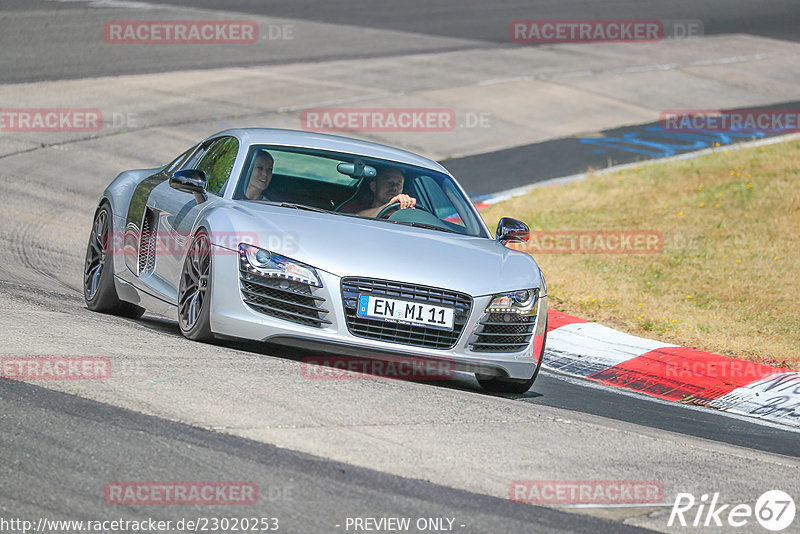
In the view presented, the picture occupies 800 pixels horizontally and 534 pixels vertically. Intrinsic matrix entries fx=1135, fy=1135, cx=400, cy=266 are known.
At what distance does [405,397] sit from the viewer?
6.00 meters

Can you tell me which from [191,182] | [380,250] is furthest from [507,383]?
[191,182]

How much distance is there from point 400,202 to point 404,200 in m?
0.04

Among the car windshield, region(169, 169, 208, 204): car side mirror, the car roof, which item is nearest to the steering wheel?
the car windshield

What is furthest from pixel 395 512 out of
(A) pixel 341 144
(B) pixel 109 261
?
(B) pixel 109 261

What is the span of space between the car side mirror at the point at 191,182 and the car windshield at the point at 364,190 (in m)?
0.23

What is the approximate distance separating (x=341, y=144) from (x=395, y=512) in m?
3.99

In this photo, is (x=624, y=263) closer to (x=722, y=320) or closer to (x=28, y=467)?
(x=722, y=320)

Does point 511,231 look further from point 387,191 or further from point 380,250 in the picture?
point 380,250

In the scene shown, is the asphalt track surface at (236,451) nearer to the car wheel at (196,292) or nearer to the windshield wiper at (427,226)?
the car wheel at (196,292)

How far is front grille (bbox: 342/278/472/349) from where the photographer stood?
6328 mm

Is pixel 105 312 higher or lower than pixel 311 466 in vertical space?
lower

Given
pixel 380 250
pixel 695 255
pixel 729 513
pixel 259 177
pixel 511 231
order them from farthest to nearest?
pixel 695 255 → pixel 511 231 → pixel 259 177 → pixel 380 250 → pixel 729 513

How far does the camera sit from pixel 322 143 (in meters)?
7.79

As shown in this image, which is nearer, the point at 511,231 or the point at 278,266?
the point at 278,266
